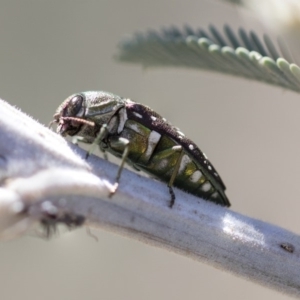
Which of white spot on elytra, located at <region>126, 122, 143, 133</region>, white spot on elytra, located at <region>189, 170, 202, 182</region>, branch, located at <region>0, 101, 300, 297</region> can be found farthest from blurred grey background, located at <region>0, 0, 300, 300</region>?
branch, located at <region>0, 101, 300, 297</region>

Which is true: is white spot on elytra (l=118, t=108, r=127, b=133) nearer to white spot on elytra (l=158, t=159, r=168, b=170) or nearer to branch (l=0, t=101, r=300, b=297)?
white spot on elytra (l=158, t=159, r=168, b=170)

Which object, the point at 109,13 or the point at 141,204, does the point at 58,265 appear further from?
the point at 141,204

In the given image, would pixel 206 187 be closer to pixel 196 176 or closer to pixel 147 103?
pixel 196 176

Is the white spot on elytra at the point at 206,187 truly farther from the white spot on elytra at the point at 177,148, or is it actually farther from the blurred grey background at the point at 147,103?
the blurred grey background at the point at 147,103

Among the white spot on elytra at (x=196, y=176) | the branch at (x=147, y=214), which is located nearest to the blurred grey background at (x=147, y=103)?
the white spot on elytra at (x=196, y=176)

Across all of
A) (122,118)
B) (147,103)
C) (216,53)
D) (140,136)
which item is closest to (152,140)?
(140,136)

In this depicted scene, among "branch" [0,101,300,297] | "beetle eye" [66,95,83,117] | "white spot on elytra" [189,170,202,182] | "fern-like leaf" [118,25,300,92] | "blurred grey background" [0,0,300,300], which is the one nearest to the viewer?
"branch" [0,101,300,297]

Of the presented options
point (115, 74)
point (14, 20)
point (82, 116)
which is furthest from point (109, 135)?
point (14, 20)
